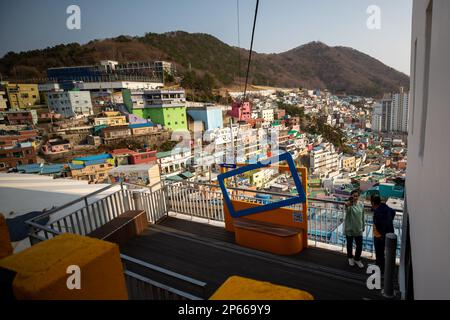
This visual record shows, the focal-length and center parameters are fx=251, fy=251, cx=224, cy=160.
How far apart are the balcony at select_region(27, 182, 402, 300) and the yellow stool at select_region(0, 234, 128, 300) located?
65 centimetres

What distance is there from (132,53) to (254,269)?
130 meters

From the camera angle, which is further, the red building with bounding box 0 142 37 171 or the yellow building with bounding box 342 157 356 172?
the yellow building with bounding box 342 157 356 172

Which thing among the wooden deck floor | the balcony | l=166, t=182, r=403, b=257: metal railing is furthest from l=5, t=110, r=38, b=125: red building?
the wooden deck floor

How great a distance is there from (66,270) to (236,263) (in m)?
3.74

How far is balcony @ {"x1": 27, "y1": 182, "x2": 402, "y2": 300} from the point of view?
13.2 ft

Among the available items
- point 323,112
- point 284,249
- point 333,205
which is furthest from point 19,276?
point 323,112

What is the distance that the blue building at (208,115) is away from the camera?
65.1 meters

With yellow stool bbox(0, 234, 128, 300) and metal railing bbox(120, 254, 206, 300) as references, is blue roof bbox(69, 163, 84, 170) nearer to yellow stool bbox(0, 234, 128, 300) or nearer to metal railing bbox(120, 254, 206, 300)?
metal railing bbox(120, 254, 206, 300)

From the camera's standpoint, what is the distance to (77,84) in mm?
71312

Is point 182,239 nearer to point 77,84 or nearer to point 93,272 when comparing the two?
point 93,272

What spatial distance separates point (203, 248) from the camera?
543 cm

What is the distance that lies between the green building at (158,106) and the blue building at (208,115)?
2.96 meters

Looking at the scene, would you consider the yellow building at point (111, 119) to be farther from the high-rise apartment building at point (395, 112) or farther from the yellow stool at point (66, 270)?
the high-rise apartment building at point (395, 112)

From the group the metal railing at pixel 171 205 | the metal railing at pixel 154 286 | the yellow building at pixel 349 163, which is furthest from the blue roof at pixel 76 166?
the yellow building at pixel 349 163
